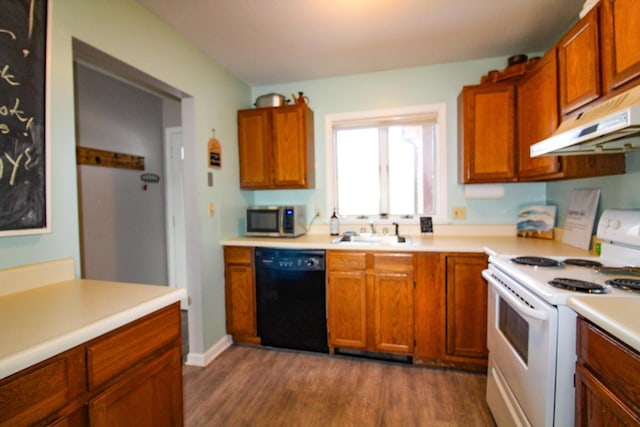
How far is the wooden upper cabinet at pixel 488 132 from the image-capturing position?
2.22 m

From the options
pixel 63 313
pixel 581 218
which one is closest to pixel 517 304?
pixel 581 218

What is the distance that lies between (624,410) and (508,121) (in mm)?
2010

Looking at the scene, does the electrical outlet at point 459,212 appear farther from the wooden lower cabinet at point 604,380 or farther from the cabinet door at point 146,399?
the cabinet door at point 146,399

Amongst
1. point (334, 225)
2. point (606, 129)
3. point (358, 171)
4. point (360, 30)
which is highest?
point (360, 30)

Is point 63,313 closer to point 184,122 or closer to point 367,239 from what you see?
point 184,122

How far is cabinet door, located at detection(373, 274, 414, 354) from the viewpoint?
7.08 feet

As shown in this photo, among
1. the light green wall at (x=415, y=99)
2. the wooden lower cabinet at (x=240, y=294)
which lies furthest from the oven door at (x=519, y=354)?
the wooden lower cabinet at (x=240, y=294)

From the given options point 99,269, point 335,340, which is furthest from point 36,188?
point 335,340

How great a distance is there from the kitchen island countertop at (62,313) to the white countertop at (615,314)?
1.40 metres

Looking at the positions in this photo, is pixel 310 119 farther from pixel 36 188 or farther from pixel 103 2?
pixel 36 188

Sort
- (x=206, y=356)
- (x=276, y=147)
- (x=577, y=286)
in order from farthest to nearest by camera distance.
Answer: (x=276, y=147), (x=206, y=356), (x=577, y=286)

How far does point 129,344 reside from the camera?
0.95 metres

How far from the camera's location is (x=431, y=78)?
2621 mm

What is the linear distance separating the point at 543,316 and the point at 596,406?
0.27 meters
